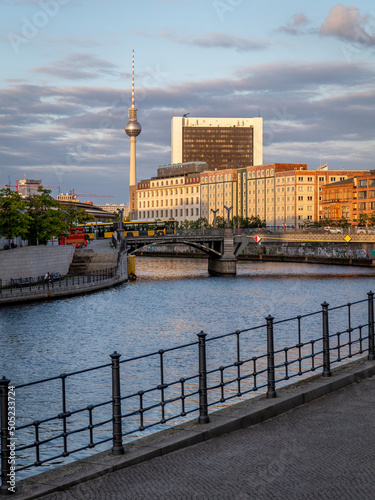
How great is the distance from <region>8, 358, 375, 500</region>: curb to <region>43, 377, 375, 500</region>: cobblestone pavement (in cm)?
11

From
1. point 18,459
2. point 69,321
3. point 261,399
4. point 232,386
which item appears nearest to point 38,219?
point 69,321

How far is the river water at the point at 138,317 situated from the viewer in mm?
33531

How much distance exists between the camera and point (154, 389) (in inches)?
460

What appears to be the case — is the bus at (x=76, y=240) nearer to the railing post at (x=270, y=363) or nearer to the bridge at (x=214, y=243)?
the bridge at (x=214, y=243)

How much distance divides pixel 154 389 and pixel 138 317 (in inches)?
1548

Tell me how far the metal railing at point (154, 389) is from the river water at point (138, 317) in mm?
882

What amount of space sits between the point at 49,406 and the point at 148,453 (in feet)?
49.0

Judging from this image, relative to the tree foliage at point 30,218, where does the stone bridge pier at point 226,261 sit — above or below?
below

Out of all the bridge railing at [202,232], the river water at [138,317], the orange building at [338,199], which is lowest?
the river water at [138,317]

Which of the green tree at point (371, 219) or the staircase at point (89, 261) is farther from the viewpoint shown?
the green tree at point (371, 219)

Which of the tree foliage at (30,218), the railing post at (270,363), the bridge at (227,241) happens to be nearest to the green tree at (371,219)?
the bridge at (227,241)

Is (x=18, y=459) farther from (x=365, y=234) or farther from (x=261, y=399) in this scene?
(x=365, y=234)

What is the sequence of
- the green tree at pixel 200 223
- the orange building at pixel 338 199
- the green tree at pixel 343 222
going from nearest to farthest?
the green tree at pixel 343 222
the orange building at pixel 338 199
the green tree at pixel 200 223

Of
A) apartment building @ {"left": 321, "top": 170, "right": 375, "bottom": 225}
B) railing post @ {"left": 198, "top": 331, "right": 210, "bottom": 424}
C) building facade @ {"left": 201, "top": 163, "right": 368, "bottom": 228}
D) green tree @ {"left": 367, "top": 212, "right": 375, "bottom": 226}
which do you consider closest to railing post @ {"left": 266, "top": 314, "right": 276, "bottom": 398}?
railing post @ {"left": 198, "top": 331, "right": 210, "bottom": 424}
